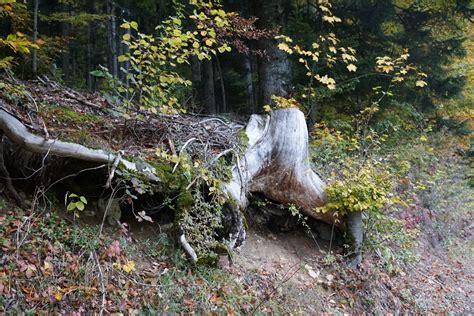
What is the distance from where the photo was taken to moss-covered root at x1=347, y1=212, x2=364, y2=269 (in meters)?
6.34

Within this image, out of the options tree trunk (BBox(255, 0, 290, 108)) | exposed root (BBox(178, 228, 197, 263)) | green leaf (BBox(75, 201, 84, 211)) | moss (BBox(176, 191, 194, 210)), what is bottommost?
exposed root (BBox(178, 228, 197, 263))

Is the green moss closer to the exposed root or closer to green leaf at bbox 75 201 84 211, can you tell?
the exposed root

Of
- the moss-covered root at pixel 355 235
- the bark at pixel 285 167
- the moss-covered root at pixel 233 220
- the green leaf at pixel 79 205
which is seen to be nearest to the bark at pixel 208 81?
the bark at pixel 285 167

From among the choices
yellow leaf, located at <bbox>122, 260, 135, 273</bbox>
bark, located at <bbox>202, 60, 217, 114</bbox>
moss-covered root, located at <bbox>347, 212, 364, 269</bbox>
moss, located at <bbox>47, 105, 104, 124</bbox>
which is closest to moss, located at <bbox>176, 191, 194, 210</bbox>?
yellow leaf, located at <bbox>122, 260, 135, 273</bbox>

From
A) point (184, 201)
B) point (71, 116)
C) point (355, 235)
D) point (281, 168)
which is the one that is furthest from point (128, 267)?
point (355, 235)

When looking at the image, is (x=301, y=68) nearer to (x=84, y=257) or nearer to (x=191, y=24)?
(x=191, y=24)

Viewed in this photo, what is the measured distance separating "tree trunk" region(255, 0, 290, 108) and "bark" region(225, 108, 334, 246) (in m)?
2.50

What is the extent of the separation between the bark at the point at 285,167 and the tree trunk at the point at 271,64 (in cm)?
250

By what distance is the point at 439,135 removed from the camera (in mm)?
11539

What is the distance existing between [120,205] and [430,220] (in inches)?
312

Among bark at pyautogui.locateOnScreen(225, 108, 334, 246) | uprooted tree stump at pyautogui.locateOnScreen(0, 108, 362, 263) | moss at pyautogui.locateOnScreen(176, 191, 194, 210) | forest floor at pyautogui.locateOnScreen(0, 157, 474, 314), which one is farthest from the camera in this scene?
bark at pyautogui.locateOnScreen(225, 108, 334, 246)

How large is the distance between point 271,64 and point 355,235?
4.32 m

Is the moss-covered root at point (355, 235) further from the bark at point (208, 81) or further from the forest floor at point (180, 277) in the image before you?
the bark at point (208, 81)

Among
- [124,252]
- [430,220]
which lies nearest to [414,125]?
[430,220]
